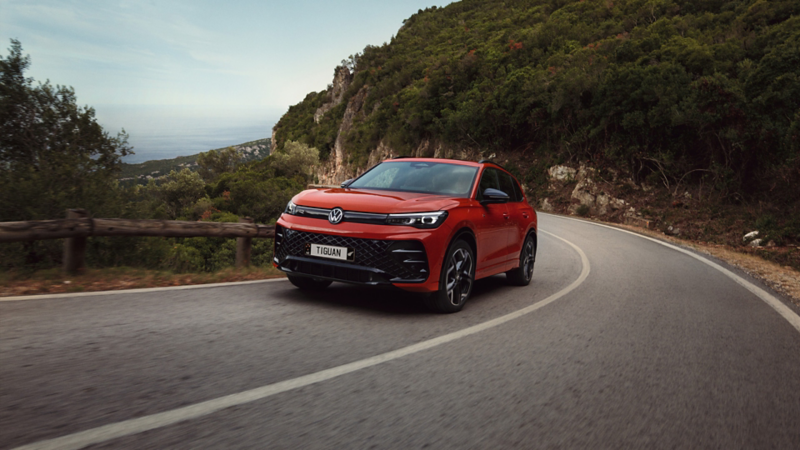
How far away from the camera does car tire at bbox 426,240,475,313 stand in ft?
19.4

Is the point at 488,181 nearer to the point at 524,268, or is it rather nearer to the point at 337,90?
the point at 524,268

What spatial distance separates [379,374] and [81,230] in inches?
191

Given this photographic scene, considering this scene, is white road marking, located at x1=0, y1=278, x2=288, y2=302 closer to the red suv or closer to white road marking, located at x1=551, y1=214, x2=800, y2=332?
the red suv

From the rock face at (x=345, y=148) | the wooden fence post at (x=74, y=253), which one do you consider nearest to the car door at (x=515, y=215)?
the wooden fence post at (x=74, y=253)

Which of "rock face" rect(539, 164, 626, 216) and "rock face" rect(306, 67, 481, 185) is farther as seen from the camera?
"rock face" rect(306, 67, 481, 185)

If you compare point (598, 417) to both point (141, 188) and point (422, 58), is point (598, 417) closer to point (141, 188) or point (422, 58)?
point (141, 188)

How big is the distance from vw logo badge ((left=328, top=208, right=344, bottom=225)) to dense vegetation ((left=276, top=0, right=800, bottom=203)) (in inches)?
884

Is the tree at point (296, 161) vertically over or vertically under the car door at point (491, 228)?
over

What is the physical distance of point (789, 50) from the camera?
22828 mm

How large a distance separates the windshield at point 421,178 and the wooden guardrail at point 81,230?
2.42 m

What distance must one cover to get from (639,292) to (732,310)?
1330 millimetres

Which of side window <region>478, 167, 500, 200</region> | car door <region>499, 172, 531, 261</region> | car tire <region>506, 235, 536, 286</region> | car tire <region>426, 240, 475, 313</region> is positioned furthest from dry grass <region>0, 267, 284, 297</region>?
car tire <region>506, 235, 536, 286</region>

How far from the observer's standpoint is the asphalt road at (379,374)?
9.29 ft

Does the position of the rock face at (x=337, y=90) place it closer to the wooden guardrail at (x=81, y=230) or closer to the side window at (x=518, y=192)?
the side window at (x=518, y=192)
